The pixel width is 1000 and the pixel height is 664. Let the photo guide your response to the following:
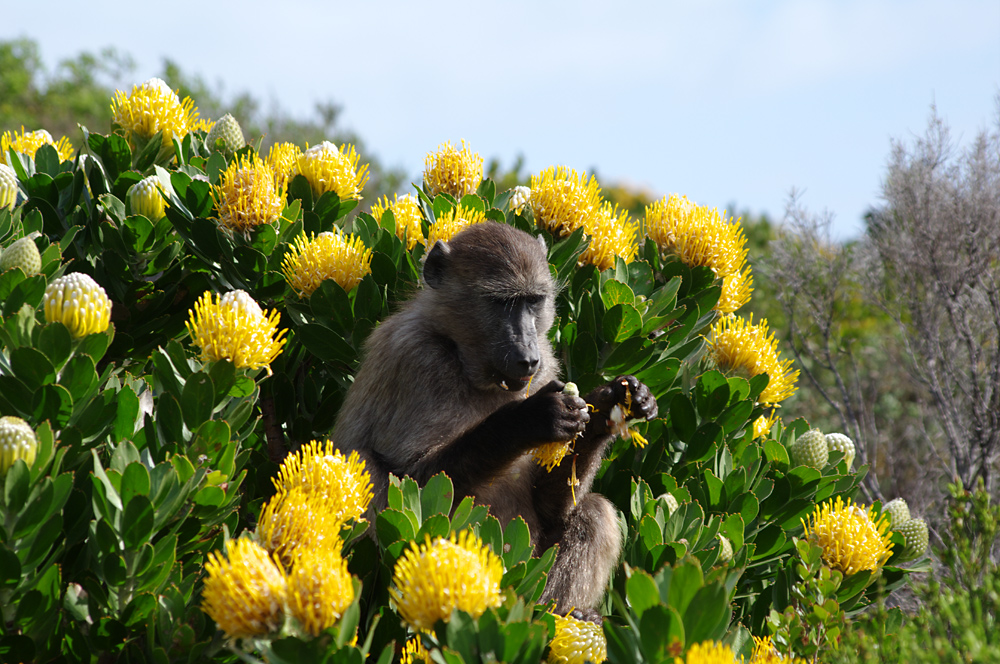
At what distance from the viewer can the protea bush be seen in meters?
2.04

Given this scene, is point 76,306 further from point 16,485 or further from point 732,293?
point 732,293

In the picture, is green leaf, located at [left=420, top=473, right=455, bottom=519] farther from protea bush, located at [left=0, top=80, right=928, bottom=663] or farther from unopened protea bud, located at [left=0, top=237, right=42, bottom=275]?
unopened protea bud, located at [left=0, top=237, right=42, bottom=275]

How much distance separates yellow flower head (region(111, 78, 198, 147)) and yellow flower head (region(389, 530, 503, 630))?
3.27 m

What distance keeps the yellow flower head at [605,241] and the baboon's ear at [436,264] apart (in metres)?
0.77

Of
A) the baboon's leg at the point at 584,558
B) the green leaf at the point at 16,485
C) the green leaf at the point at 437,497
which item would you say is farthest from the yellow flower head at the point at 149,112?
the baboon's leg at the point at 584,558

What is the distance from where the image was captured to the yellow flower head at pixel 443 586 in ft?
6.48

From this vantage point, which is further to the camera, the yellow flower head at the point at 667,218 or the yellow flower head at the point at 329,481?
the yellow flower head at the point at 667,218

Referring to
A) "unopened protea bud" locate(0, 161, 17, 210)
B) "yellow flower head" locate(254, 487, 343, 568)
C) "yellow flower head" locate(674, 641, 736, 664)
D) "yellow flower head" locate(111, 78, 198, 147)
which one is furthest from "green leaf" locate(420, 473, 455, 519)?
"yellow flower head" locate(111, 78, 198, 147)

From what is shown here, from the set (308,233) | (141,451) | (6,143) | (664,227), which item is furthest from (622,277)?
(6,143)

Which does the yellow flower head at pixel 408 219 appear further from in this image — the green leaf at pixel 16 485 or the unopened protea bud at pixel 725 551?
the green leaf at pixel 16 485

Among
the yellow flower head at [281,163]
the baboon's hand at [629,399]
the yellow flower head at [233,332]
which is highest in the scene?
the yellow flower head at [281,163]

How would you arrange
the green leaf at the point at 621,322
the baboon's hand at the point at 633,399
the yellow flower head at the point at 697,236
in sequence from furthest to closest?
the yellow flower head at the point at 697,236, the green leaf at the point at 621,322, the baboon's hand at the point at 633,399

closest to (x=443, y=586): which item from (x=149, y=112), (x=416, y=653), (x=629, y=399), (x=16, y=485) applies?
(x=416, y=653)

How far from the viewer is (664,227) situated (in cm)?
407
